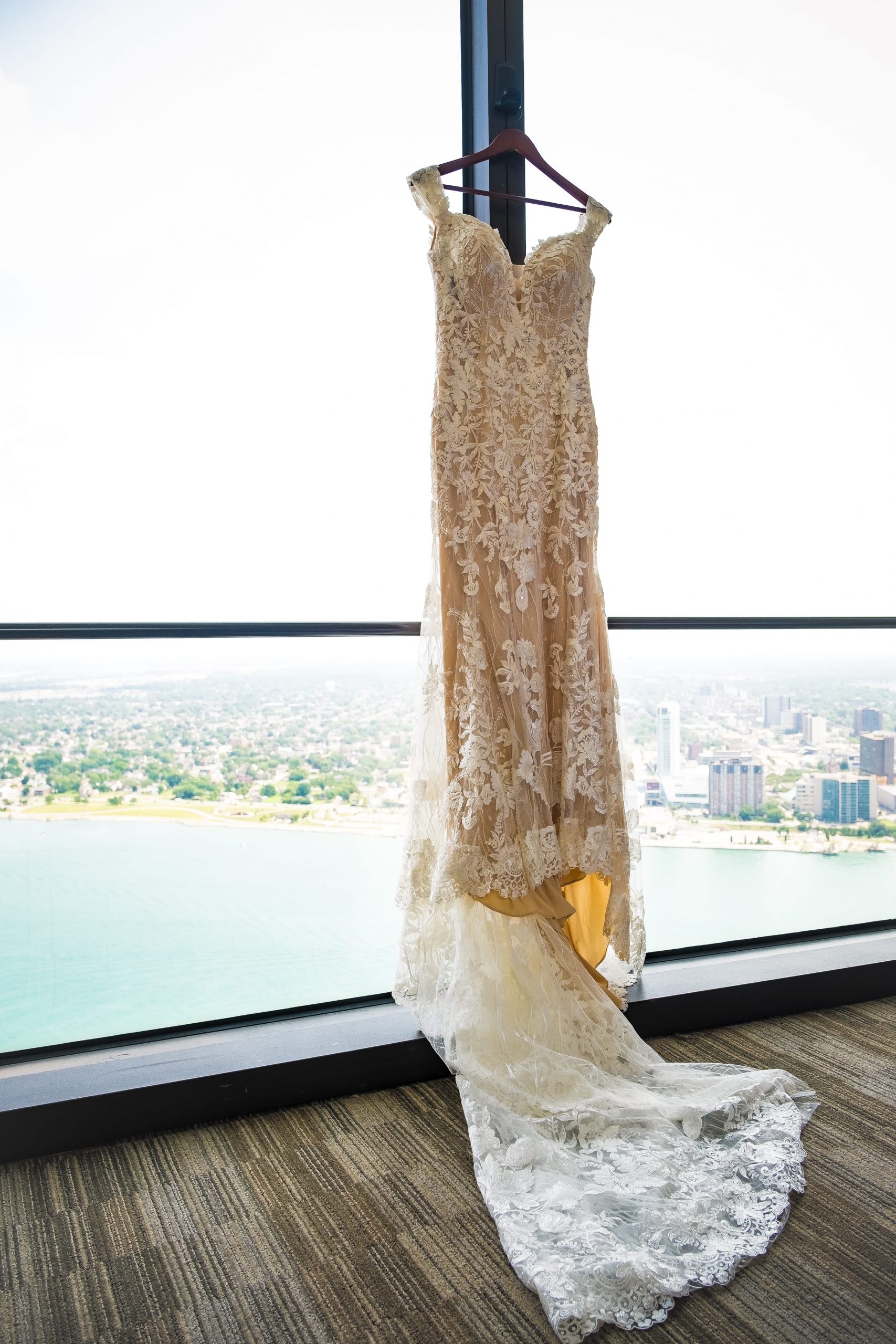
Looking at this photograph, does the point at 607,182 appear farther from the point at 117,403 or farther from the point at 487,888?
the point at 487,888

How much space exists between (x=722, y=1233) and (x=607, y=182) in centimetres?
242

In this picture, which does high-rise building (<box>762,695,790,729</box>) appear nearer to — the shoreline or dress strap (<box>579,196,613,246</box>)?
the shoreline

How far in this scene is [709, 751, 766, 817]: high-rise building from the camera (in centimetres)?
255

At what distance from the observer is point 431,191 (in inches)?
73.6

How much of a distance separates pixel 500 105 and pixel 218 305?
2.69 ft

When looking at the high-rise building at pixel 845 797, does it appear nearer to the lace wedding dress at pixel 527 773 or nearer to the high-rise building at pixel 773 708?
the high-rise building at pixel 773 708

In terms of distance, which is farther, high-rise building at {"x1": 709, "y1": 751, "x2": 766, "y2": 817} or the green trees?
high-rise building at {"x1": 709, "y1": 751, "x2": 766, "y2": 817}

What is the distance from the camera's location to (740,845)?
2596 millimetres

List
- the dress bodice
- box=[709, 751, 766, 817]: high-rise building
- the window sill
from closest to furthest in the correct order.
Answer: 1. the window sill
2. the dress bodice
3. box=[709, 751, 766, 817]: high-rise building

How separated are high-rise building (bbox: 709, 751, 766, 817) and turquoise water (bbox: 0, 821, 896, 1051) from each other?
96 cm

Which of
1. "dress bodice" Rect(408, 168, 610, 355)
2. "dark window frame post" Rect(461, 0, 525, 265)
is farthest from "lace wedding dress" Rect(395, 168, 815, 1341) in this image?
"dark window frame post" Rect(461, 0, 525, 265)

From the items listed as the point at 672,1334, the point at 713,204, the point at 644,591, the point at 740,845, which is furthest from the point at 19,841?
the point at 713,204

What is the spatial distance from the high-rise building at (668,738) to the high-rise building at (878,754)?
0.70 m

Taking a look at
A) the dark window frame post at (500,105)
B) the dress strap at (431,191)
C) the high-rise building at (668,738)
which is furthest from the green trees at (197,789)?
the dark window frame post at (500,105)
